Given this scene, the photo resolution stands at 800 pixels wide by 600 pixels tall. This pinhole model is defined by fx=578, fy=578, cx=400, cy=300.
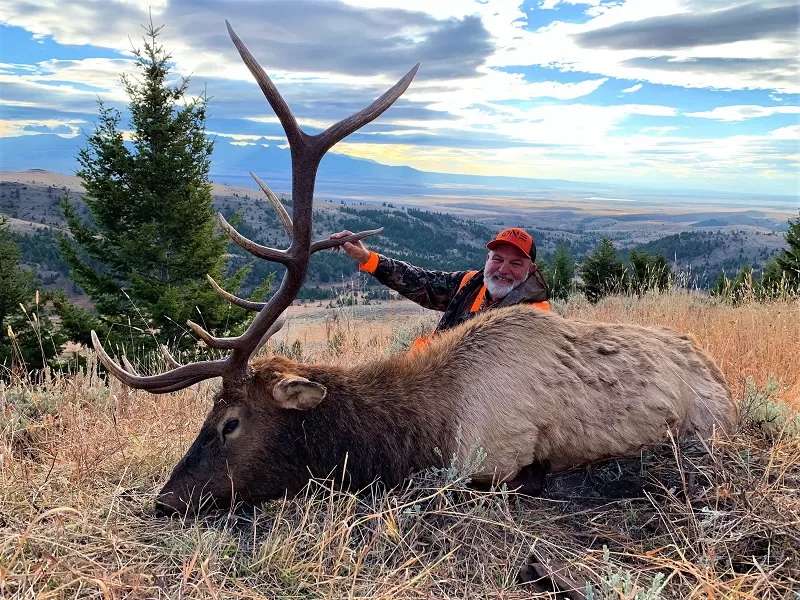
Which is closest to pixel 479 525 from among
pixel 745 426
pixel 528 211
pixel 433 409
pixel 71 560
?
pixel 433 409

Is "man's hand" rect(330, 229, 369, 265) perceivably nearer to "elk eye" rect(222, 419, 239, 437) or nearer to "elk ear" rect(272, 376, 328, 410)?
"elk ear" rect(272, 376, 328, 410)

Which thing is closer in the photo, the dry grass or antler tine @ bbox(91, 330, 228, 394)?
the dry grass

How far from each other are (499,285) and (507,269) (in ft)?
0.54

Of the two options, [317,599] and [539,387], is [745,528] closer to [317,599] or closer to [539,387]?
[539,387]

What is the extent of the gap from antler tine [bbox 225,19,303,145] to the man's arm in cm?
241

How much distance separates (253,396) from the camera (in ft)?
11.7

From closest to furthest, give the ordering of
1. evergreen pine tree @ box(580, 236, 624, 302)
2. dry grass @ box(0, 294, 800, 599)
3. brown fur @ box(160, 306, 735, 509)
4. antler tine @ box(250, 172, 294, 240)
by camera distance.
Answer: dry grass @ box(0, 294, 800, 599) < brown fur @ box(160, 306, 735, 509) < antler tine @ box(250, 172, 294, 240) < evergreen pine tree @ box(580, 236, 624, 302)

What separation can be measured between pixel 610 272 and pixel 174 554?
17888mm

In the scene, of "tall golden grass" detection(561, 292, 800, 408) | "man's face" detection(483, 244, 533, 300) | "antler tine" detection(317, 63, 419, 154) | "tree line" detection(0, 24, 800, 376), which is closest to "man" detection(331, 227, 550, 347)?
"man's face" detection(483, 244, 533, 300)

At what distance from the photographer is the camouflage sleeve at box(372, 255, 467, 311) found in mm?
5879

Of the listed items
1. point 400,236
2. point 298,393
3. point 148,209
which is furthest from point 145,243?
point 400,236

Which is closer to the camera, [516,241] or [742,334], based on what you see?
[516,241]

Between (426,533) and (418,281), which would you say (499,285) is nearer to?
(418,281)

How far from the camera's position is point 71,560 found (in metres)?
2.71
